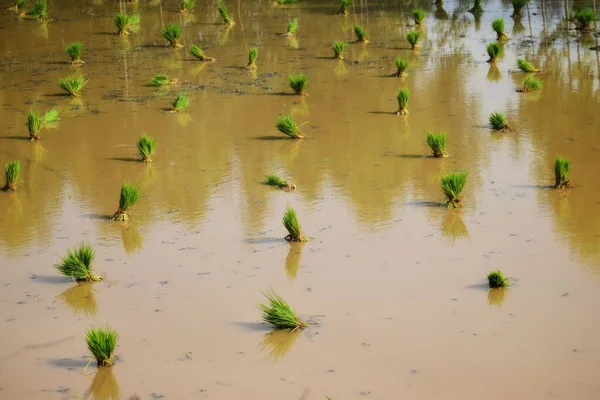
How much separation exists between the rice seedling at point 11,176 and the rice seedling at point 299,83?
5.02 meters

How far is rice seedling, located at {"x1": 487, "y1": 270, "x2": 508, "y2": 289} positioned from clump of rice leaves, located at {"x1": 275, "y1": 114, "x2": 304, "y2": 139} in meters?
5.16

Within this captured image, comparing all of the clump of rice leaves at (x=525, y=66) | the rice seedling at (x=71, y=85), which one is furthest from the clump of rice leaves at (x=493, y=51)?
the rice seedling at (x=71, y=85)

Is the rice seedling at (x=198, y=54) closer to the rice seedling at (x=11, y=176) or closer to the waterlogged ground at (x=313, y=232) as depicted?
the waterlogged ground at (x=313, y=232)

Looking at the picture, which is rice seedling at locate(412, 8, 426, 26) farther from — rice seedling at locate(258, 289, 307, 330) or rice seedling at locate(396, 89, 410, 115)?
rice seedling at locate(258, 289, 307, 330)

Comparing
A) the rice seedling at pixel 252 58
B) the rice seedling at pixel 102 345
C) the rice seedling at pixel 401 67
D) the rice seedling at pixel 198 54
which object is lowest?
the rice seedling at pixel 102 345

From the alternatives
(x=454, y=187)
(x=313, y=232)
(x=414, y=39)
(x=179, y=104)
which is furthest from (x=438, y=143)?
(x=414, y=39)

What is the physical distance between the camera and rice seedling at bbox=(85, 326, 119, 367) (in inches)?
290

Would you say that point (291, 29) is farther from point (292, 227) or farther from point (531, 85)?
point (292, 227)

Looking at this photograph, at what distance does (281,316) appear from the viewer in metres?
7.86

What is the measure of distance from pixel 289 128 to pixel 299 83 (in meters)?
2.19

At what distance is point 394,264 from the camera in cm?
920

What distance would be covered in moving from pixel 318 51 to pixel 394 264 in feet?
32.7

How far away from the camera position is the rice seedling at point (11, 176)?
11.4m

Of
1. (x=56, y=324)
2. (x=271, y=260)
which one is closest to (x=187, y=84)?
(x=271, y=260)
